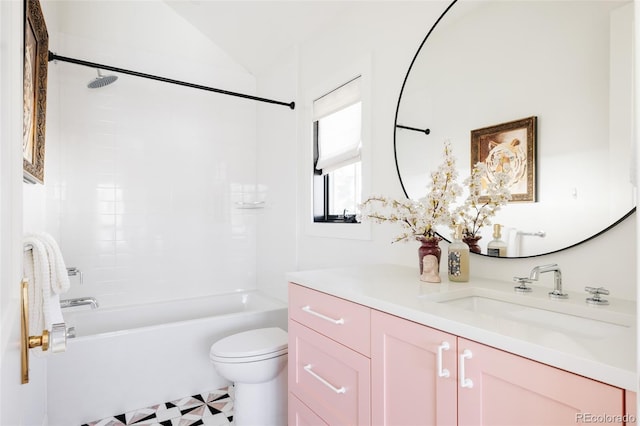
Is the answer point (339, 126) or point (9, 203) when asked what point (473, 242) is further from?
point (9, 203)

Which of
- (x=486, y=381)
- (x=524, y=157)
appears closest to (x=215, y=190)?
(x=524, y=157)

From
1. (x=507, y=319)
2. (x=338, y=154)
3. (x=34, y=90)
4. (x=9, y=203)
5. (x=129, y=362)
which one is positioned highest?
(x=34, y=90)

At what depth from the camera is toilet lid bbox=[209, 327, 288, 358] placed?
1.85 metres

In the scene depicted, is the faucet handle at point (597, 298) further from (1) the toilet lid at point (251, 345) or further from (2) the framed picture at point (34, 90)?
(2) the framed picture at point (34, 90)

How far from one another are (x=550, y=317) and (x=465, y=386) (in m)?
0.43

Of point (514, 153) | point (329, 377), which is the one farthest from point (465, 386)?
point (514, 153)

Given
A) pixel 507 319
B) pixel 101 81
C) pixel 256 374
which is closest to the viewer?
pixel 507 319

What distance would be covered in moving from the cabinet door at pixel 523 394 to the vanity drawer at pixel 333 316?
0.36 meters

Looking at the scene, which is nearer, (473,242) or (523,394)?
(523,394)

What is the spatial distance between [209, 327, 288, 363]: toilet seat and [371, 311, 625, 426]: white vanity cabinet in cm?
87

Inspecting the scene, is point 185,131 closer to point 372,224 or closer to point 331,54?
point 331,54

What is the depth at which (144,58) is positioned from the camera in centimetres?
292

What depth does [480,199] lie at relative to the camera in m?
1.41

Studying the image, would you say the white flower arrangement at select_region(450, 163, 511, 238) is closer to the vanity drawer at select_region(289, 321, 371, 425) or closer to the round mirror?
the round mirror
